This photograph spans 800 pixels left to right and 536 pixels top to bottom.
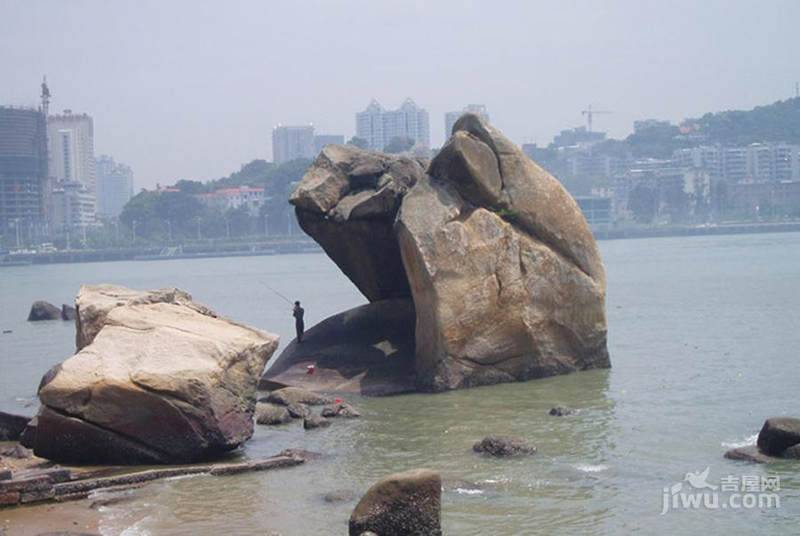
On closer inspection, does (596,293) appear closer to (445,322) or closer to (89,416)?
(445,322)

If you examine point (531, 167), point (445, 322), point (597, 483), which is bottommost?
point (597, 483)

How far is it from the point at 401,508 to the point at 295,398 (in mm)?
11418

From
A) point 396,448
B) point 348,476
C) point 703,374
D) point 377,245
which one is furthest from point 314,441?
point 703,374

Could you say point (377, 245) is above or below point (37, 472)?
above

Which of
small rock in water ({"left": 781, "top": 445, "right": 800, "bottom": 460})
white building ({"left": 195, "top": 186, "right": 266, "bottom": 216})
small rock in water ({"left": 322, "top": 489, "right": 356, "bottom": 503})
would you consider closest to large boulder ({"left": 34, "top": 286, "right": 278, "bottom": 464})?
small rock in water ({"left": 322, "top": 489, "right": 356, "bottom": 503})

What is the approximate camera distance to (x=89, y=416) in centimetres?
1930

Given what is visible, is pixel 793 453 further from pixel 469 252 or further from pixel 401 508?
pixel 469 252

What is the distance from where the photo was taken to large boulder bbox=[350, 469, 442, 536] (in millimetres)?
14930

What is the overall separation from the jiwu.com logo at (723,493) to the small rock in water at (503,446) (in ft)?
8.94

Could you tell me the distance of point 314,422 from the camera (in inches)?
917

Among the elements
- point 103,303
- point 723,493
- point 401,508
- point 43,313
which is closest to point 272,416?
point 103,303

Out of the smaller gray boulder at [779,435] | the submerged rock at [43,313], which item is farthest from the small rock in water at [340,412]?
the submerged rock at [43,313]

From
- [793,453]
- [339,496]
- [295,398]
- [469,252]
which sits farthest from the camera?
[469,252]

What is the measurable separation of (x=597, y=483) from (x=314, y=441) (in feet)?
18.9
